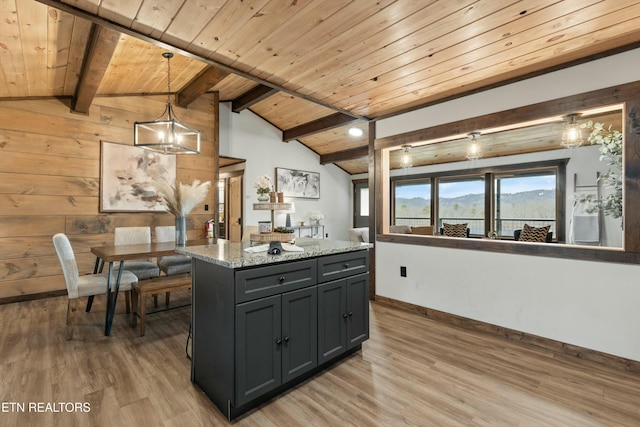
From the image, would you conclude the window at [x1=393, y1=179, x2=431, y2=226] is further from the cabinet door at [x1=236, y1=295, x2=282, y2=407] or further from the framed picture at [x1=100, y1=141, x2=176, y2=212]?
the cabinet door at [x1=236, y1=295, x2=282, y2=407]

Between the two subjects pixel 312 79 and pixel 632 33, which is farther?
pixel 312 79

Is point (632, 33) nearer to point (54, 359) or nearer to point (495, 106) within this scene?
point (495, 106)

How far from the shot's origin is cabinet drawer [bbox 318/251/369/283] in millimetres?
→ 2209

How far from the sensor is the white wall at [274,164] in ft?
19.8

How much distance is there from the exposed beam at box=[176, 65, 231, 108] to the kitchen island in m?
2.76

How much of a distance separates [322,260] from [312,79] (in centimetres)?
174

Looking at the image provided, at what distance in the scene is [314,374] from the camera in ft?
7.25

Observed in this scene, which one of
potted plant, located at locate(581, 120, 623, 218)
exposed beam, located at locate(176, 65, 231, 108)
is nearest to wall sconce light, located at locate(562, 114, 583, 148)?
potted plant, located at locate(581, 120, 623, 218)

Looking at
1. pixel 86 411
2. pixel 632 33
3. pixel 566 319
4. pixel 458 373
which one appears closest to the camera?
pixel 86 411

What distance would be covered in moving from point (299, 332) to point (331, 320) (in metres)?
0.33

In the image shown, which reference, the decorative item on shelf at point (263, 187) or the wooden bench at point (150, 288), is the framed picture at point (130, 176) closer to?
the wooden bench at point (150, 288)

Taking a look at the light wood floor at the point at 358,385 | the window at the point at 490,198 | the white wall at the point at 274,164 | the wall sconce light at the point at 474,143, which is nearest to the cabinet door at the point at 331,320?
the light wood floor at the point at 358,385

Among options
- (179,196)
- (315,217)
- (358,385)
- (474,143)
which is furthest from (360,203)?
(358,385)

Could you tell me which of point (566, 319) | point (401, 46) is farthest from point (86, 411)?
point (566, 319)
